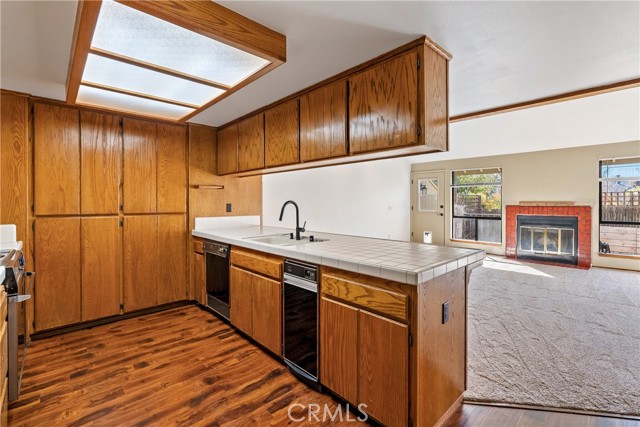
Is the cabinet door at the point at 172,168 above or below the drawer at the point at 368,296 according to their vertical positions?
above

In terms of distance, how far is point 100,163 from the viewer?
3.00 metres

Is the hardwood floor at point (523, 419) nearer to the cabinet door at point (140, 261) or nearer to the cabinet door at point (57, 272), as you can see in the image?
the cabinet door at point (140, 261)

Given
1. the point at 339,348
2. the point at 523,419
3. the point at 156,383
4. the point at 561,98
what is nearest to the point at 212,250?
the point at 156,383

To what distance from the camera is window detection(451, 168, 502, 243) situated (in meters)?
6.94

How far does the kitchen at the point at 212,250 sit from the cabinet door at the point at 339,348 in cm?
1

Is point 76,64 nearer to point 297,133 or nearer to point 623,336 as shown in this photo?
point 297,133

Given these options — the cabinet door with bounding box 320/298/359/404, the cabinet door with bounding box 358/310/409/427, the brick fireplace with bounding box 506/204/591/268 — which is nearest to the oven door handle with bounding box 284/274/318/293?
the cabinet door with bounding box 320/298/359/404

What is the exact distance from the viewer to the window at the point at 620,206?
5289mm

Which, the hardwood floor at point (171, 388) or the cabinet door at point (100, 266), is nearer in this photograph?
the hardwood floor at point (171, 388)

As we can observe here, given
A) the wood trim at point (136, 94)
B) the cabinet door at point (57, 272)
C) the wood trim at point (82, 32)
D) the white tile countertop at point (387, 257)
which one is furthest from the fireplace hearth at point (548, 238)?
the cabinet door at point (57, 272)

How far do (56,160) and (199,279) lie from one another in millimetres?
1764

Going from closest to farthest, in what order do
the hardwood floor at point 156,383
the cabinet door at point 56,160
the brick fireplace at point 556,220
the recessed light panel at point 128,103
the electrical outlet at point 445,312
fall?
the electrical outlet at point 445,312
the hardwood floor at point 156,383
the recessed light panel at point 128,103
the cabinet door at point 56,160
the brick fireplace at point 556,220

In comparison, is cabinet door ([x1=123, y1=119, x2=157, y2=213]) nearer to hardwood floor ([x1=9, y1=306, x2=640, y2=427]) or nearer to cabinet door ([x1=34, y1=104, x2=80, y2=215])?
cabinet door ([x1=34, y1=104, x2=80, y2=215])

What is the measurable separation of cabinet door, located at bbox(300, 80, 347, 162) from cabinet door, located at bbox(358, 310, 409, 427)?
1.25m
